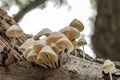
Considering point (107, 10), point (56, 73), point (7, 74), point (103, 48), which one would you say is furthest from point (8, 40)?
point (107, 10)

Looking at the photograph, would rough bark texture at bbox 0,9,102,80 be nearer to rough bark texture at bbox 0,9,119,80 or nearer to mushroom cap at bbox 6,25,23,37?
rough bark texture at bbox 0,9,119,80

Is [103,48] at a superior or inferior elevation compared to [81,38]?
superior

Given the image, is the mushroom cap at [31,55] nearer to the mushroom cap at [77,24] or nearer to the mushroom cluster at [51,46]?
the mushroom cluster at [51,46]

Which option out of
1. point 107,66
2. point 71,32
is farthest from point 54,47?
point 107,66

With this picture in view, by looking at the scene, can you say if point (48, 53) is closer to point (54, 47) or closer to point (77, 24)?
point (54, 47)

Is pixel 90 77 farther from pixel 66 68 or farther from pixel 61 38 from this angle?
pixel 61 38

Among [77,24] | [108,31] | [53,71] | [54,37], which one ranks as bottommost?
[53,71]
